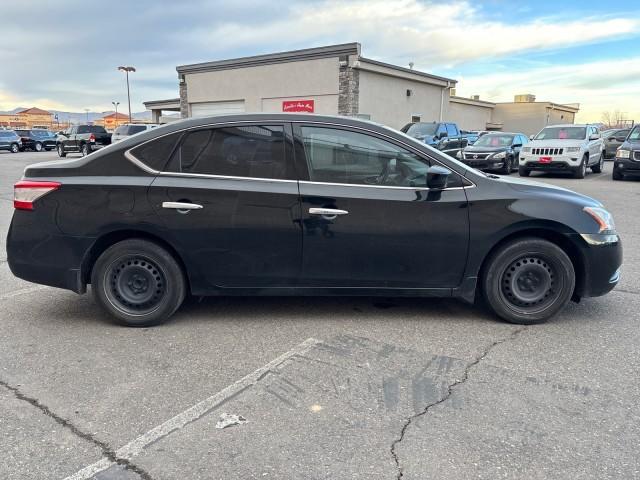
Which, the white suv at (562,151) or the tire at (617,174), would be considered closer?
the tire at (617,174)

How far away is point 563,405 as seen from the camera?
9.65ft

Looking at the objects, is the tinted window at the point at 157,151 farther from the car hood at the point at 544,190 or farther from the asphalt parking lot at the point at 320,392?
the car hood at the point at 544,190

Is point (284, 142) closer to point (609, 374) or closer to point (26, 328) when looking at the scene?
point (26, 328)

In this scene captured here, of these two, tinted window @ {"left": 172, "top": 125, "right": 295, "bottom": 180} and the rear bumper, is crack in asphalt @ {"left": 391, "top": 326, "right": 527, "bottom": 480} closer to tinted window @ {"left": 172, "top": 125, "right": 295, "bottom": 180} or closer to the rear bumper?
tinted window @ {"left": 172, "top": 125, "right": 295, "bottom": 180}

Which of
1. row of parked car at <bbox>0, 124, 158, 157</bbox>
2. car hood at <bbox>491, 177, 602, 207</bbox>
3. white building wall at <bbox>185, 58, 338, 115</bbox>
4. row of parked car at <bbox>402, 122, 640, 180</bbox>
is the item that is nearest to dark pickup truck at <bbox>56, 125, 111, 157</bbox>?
row of parked car at <bbox>0, 124, 158, 157</bbox>

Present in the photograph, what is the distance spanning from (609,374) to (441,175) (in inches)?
71.0

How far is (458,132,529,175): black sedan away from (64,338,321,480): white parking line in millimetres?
15341

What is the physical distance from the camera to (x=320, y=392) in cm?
306

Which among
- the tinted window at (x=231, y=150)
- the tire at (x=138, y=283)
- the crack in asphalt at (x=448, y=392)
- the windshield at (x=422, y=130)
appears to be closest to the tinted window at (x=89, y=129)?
the windshield at (x=422, y=130)

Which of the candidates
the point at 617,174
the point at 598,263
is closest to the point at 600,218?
the point at 598,263

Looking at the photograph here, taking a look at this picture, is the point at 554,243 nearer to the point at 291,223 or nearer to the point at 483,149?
the point at 291,223

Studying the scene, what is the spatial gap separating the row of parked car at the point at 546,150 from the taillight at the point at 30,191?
44.5 feet

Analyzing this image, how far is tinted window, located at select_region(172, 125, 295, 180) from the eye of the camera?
397 centimetres

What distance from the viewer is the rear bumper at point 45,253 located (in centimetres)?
398
